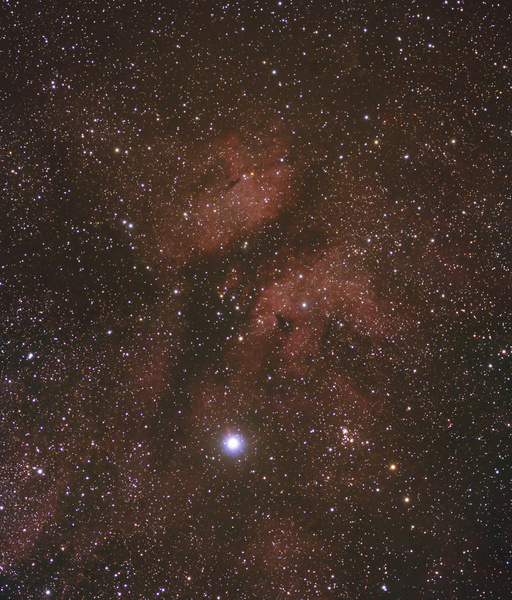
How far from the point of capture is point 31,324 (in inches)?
23.1

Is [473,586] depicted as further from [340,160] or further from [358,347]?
[340,160]

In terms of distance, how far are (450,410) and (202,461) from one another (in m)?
0.42

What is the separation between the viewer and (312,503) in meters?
0.57

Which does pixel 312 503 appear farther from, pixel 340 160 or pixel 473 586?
pixel 340 160

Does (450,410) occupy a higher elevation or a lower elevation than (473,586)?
higher

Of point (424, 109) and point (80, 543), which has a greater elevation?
point (424, 109)

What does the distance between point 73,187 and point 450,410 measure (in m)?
0.72

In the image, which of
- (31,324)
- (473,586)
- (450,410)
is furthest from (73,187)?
(473,586)

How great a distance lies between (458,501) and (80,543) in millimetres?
630

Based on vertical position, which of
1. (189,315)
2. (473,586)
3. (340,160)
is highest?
(340,160)

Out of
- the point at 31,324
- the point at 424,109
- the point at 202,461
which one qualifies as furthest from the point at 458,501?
the point at 31,324

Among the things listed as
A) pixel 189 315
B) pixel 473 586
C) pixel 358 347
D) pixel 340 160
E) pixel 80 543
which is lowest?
pixel 473 586

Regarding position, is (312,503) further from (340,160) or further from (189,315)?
(340,160)

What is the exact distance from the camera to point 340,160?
561 millimetres
